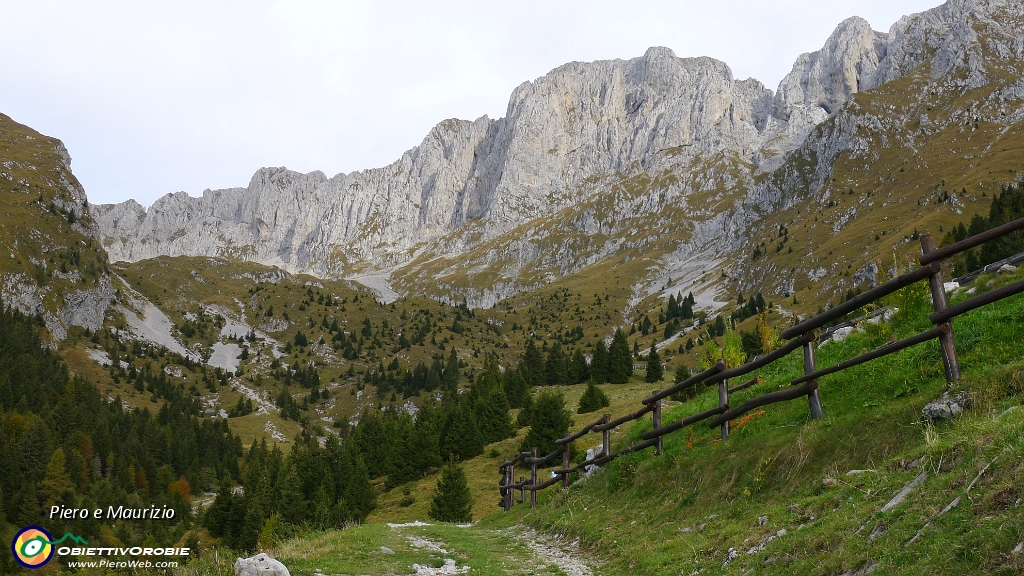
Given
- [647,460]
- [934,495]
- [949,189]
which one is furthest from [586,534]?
[949,189]

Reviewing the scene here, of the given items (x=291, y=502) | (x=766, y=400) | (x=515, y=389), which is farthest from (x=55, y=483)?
(x=766, y=400)

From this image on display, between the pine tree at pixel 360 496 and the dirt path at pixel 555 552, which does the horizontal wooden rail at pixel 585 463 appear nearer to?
the dirt path at pixel 555 552

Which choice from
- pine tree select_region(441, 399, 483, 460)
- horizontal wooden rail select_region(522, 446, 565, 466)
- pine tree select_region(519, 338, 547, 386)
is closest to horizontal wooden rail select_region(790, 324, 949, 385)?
horizontal wooden rail select_region(522, 446, 565, 466)

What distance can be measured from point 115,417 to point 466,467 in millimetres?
109557

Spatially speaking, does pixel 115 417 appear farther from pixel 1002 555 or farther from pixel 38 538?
pixel 1002 555

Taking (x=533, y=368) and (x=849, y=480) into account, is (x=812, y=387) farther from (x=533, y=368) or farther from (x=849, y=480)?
(x=533, y=368)

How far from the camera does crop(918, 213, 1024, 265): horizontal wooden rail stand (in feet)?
29.3

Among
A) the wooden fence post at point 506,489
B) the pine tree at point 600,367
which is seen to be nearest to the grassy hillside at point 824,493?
the wooden fence post at point 506,489

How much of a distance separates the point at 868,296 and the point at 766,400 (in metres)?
3.14

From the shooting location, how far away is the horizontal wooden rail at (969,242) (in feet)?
29.3

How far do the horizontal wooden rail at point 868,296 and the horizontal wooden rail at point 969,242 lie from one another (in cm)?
26

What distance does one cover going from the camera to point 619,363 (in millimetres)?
92500

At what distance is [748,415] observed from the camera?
15391 mm

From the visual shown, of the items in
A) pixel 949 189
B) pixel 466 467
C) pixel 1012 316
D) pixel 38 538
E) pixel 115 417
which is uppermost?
pixel 949 189
